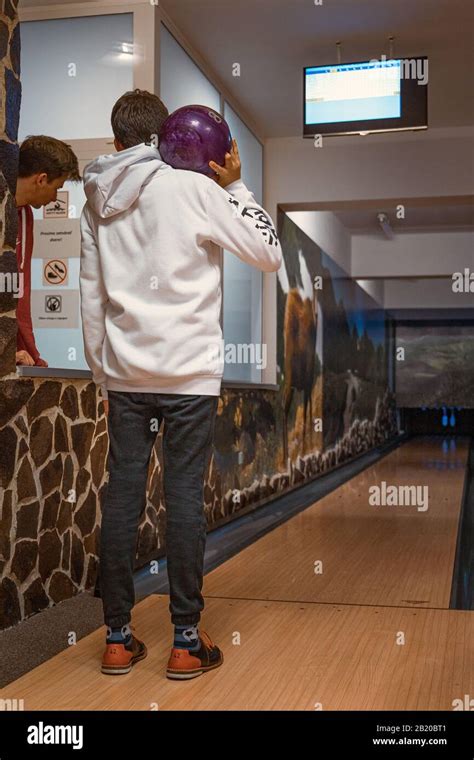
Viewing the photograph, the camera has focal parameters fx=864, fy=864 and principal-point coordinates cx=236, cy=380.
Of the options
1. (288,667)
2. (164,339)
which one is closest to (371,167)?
(164,339)

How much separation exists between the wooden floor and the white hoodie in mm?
669

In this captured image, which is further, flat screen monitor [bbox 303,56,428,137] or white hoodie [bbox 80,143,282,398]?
flat screen monitor [bbox 303,56,428,137]

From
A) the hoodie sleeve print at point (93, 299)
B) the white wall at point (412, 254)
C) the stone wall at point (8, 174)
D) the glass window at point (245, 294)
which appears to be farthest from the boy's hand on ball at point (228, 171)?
the white wall at point (412, 254)

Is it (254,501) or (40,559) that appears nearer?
(40,559)

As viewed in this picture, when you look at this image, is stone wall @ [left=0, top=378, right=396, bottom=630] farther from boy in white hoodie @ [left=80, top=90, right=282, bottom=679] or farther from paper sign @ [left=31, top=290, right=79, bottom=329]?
paper sign @ [left=31, top=290, right=79, bottom=329]

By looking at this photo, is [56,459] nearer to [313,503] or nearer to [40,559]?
[40,559]

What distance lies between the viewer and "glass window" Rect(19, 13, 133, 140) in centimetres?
419

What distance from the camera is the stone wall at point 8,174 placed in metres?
2.41

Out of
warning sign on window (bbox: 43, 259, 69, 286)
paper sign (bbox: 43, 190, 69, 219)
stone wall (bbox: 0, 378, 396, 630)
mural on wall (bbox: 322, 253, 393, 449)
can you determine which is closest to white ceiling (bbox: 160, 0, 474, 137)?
paper sign (bbox: 43, 190, 69, 219)

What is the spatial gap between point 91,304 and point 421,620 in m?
1.36

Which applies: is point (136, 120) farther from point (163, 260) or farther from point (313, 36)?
point (313, 36)

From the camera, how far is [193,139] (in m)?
1.96
